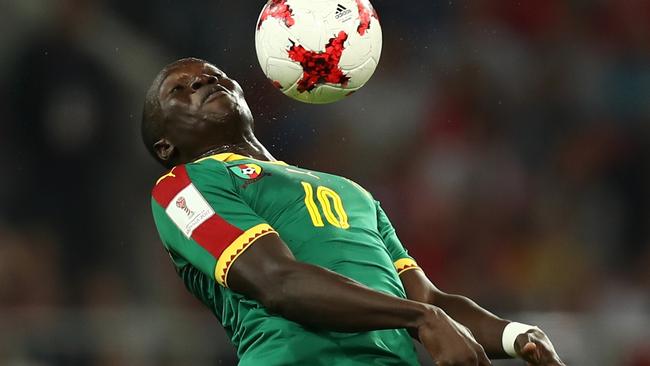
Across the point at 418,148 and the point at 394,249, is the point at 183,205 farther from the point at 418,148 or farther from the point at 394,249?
the point at 418,148

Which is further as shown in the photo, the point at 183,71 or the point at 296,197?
the point at 183,71

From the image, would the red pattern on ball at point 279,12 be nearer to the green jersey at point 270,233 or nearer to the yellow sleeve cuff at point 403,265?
the green jersey at point 270,233

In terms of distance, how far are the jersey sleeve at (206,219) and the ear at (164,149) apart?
426mm

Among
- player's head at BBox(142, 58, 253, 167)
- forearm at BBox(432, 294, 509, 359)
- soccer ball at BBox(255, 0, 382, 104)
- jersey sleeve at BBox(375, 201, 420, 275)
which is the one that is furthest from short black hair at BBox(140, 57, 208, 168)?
forearm at BBox(432, 294, 509, 359)

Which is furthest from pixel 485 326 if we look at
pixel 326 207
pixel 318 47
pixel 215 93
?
pixel 215 93

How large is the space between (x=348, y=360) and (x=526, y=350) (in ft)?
2.00

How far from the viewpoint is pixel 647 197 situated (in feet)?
29.7

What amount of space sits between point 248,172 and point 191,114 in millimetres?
449

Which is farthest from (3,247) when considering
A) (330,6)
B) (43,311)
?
(330,6)

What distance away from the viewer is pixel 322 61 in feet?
14.9

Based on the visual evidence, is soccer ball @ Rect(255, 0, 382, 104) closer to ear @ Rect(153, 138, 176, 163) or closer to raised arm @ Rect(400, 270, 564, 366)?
ear @ Rect(153, 138, 176, 163)

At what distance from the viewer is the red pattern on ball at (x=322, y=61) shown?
4.54m

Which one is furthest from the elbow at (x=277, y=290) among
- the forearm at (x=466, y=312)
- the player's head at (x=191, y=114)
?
the player's head at (x=191, y=114)

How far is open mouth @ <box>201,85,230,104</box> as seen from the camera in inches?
176
